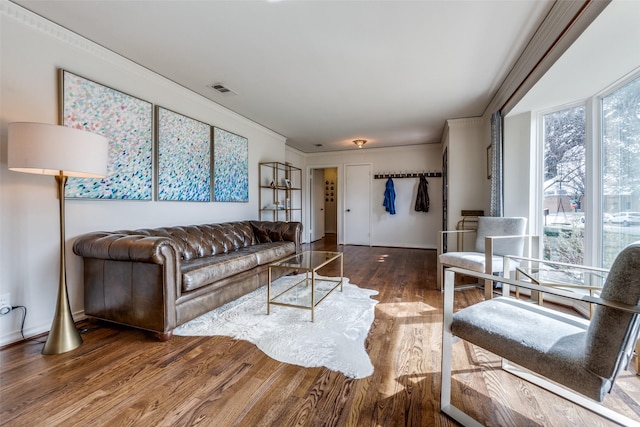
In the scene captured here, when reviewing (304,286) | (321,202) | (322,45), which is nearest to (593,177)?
(322,45)

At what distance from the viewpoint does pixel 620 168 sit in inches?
80.0

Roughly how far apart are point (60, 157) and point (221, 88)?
1.90 meters

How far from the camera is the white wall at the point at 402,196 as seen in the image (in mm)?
5891

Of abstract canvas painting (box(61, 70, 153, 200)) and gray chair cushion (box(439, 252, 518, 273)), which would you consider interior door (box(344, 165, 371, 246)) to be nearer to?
gray chair cushion (box(439, 252, 518, 273))

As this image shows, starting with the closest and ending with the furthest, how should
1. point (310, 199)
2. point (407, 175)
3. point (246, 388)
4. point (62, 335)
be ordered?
point (246, 388)
point (62, 335)
point (407, 175)
point (310, 199)

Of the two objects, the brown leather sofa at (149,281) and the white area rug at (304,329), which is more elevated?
the brown leather sofa at (149,281)

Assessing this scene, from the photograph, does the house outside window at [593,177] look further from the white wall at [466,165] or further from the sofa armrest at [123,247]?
the sofa armrest at [123,247]

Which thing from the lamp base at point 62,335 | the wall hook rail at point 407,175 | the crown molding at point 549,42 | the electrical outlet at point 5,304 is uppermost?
the crown molding at point 549,42

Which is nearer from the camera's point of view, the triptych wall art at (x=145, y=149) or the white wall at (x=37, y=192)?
the white wall at (x=37, y=192)

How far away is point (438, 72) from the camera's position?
2779 millimetres

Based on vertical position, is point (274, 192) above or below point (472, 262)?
above

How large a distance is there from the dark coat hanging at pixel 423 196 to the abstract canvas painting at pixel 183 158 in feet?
13.9

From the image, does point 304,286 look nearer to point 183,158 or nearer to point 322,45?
point 183,158

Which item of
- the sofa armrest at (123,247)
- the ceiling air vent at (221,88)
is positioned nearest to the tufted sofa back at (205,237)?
the sofa armrest at (123,247)
